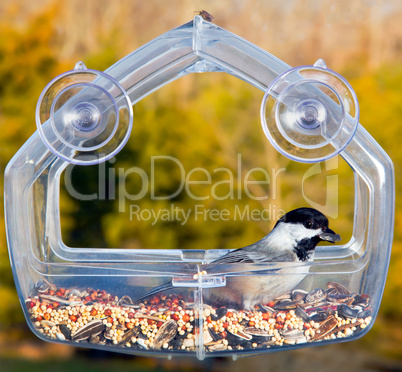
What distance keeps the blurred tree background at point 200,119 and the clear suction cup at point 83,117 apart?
1437mm

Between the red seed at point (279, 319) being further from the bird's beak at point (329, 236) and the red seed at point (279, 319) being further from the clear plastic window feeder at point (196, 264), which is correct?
the bird's beak at point (329, 236)

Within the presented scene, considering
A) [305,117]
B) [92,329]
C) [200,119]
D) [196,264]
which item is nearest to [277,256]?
[196,264]

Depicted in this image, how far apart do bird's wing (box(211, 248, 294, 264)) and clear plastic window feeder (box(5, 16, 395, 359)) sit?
0.10 meters

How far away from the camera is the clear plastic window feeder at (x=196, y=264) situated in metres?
1.00

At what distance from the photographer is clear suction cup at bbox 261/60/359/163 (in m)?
0.99

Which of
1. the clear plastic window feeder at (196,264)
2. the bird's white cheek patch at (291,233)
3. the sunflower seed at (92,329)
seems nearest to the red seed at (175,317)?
the clear plastic window feeder at (196,264)

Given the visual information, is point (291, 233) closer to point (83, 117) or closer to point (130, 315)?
point (130, 315)

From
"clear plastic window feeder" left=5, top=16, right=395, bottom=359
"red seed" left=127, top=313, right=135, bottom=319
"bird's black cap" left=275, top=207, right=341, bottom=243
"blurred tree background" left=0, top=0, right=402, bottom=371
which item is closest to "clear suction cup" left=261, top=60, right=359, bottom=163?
"clear plastic window feeder" left=5, top=16, right=395, bottom=359

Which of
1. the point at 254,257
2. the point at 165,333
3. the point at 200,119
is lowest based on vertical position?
the point at 165,333

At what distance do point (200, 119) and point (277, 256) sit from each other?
1498mm

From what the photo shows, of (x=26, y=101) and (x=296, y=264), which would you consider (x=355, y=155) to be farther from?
(x=26, y=101)

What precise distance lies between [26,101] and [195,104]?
2.85ft

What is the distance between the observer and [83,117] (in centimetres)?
101

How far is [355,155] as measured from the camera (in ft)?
3.40
